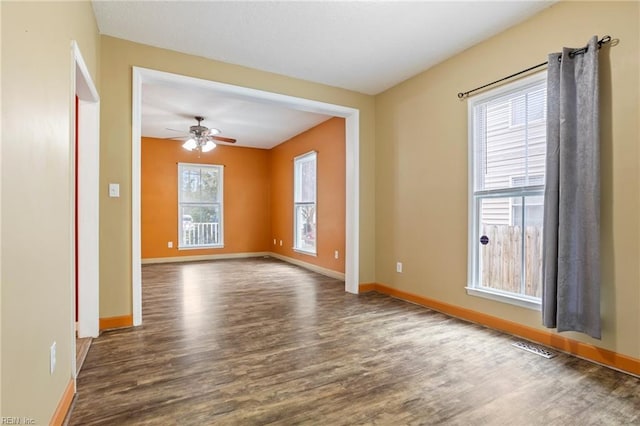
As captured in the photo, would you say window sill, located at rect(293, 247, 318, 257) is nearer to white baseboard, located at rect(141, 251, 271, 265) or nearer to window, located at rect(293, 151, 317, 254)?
window, located at rect(293, 151, 317, 254)

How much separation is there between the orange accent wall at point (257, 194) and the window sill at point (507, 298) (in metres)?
2.32

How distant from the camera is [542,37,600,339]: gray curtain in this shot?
2182mm

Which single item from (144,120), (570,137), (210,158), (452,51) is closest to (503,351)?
(570,137)

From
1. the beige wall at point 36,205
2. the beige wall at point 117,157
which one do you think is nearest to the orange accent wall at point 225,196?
the beige wall at point 117,157

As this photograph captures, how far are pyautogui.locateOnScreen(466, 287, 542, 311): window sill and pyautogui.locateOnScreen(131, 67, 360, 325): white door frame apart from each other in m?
1.59

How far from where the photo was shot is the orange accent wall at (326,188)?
5.15 metres

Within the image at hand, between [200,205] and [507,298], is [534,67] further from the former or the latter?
[200,205]

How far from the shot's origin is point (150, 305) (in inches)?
144

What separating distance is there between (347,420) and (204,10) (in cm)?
307

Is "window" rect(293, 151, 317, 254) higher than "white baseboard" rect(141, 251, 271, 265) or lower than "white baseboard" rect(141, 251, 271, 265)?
higher

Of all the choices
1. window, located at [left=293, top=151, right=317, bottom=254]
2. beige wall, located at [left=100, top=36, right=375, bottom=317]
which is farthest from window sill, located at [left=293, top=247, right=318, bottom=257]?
beige wall, located at [left=100, top=36, right=375, bottom=317]

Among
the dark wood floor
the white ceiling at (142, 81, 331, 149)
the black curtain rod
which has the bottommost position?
the dark wood floor

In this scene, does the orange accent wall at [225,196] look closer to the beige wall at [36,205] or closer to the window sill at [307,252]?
the window sill at [307,252]

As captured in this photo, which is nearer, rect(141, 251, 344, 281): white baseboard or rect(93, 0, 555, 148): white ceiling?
rect(93, 0, 555, 148): white ceiling
